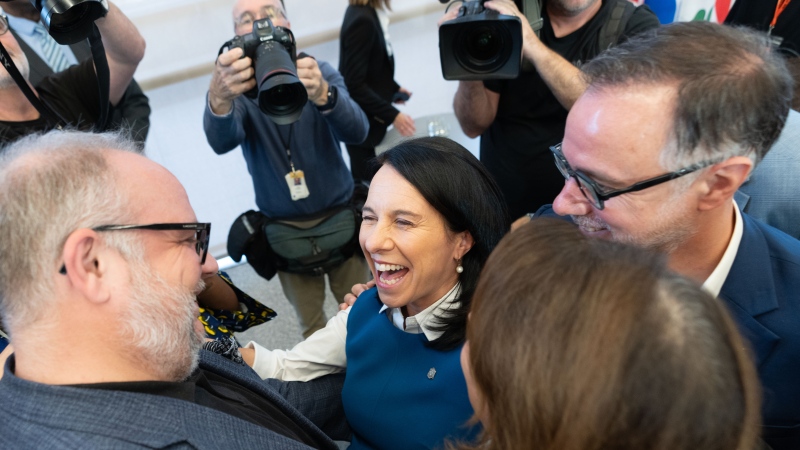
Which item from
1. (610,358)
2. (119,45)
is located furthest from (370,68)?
(610,358)

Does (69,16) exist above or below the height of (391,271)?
above

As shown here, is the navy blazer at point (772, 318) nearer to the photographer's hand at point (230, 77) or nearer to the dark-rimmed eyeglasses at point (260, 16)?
the photographer's hand at point (230, 77)

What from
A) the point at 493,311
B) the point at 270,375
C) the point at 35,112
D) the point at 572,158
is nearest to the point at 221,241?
the point at 35,112

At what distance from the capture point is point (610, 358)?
2.02ft

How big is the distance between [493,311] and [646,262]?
20cm

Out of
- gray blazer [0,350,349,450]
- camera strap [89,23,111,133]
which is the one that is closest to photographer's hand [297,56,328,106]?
camera strap [89,23,111,133]

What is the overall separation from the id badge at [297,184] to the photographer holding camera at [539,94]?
68cm

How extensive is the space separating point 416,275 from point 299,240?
3.50 ft

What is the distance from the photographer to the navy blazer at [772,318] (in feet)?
3.51

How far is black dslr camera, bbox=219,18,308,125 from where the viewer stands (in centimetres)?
182

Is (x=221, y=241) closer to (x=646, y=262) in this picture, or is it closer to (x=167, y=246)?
(x=167, y=246)

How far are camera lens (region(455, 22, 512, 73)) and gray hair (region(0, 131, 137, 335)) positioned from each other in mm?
1165

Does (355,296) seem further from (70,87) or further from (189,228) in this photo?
(70,87)

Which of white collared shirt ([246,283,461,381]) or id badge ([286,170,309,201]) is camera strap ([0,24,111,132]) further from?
white collared shirt ([246,283,461,381])
